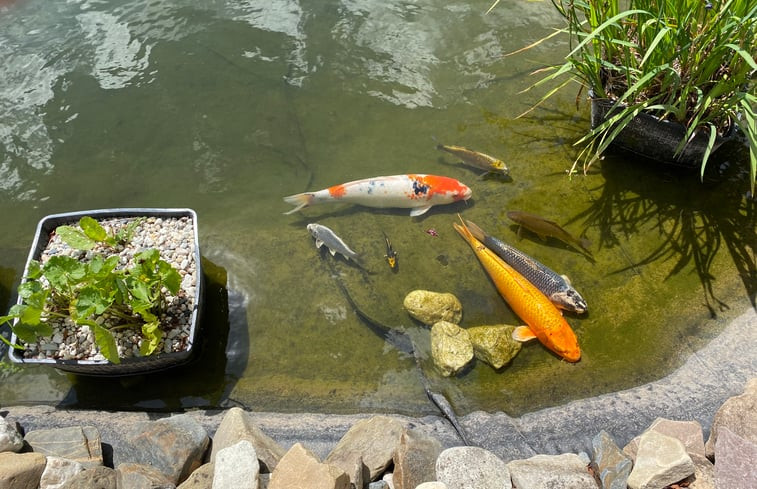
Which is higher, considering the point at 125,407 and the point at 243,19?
the point at 243,19

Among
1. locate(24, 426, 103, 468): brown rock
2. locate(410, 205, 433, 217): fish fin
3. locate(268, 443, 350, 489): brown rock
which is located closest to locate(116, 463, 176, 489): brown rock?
locate(24, 426, 103, 468): brown rock

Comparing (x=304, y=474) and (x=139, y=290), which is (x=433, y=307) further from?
(x=139, y=290)

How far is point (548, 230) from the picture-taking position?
3.57 meters

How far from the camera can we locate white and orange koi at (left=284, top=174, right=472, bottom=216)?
3.81m

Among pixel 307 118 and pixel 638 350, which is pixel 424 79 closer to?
pixel 307 118

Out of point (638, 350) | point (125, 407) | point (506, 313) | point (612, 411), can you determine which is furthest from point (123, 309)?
point (638, 350)

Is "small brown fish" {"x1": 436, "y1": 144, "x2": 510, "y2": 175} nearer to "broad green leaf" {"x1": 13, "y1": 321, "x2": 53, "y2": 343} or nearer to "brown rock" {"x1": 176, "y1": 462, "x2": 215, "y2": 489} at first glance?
"brown rock" {"x1": 176, "y1": 462, "x2": 215, "y2": 489}

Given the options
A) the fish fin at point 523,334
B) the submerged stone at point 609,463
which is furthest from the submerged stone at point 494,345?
the submerged stone at point 609,463

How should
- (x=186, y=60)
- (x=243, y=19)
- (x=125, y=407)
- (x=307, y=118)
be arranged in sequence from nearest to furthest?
(x=125, y=407) → (x=307, y=118) → (x=186, y=60) → (x=243, y=19)

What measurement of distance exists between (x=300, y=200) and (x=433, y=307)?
1.31m

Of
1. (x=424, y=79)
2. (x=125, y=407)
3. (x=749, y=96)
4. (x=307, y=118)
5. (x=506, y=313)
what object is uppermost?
(x=749, y=96)

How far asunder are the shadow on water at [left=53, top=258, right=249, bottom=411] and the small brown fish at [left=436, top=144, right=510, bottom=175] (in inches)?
83.7

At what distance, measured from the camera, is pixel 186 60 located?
5.04 metres

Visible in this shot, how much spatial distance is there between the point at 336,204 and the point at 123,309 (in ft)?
5.52
